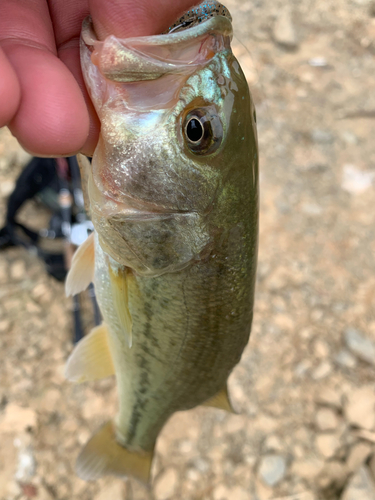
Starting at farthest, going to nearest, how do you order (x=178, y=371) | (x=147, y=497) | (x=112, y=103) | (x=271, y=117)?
1. (x=271, y=117)
2. (x=147, y=497)
3. (x=178, y=371)
4. (x=112, y=103)

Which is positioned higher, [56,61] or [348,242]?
[56,61]

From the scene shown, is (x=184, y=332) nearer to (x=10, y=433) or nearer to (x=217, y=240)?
(x=217, y=240)

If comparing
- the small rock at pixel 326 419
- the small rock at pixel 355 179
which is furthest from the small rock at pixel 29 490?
the small rock at pixel 355 179

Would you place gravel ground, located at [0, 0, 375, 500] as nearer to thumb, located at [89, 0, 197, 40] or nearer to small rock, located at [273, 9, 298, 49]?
small rock, located at [273, 9, 298, 49]

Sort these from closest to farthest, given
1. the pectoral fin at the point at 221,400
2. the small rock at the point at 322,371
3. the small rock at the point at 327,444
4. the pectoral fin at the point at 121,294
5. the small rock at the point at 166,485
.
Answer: the pectoral fin at the point at 121,294, the pectoral fin at the point at 221,400, the small rock at the point at 166,485, the small rock at the point at 327,444, the small rock at the point at 322,371

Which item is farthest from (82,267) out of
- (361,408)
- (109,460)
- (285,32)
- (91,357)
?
(285,32)

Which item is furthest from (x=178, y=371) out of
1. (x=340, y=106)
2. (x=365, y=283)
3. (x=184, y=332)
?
(x=340, y=106)

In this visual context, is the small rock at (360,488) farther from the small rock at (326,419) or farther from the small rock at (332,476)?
the small rock at (326,419)

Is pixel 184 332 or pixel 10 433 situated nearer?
pixel 184 332
